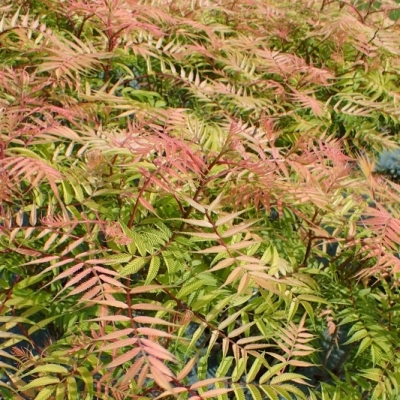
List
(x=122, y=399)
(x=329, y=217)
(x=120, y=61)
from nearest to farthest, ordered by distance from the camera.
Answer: (x=122, y=399) → (x=329, y=217) → (x=120, y=61)

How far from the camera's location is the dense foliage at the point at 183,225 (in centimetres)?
112

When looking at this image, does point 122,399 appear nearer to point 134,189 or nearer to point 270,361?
point 134,189

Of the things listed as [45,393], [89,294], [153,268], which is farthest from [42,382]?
[153,268]

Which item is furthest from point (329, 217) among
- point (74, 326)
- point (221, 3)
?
point (221, 3)

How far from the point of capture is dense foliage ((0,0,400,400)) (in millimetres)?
1115

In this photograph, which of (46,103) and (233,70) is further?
(233,70)

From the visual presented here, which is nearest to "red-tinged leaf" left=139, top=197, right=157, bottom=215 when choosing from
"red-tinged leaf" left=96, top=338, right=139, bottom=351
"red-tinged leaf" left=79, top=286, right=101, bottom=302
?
"red-tinged leaf" left=79, top=286, right=101, bottom=302

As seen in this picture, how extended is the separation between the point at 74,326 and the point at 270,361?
2.75 feet

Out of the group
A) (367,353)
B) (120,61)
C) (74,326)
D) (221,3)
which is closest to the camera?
(74,326)

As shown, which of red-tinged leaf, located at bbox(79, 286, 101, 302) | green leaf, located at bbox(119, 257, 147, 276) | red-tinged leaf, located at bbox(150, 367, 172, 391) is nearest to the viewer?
red-tinged leaf, located at bbox(150, 367, 172, 391)

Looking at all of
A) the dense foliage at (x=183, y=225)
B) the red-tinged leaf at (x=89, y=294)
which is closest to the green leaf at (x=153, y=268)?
the dense foliage at (x=183, y=225)

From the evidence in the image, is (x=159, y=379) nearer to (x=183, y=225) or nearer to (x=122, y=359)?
(x=122, y=359)

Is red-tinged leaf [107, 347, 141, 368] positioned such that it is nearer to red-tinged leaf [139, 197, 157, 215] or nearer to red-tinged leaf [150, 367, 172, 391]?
red-tinged leaf [150, 367, 172, 391]

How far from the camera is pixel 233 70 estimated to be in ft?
6.86
